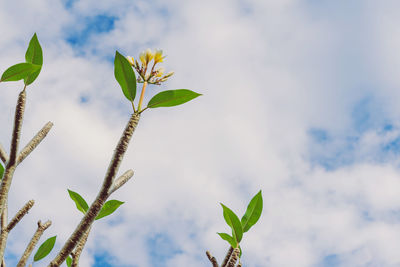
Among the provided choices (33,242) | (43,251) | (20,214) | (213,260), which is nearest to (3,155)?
(20,214)

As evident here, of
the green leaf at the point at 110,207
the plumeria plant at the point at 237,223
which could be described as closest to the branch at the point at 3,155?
the green leaf at the point at 110,207

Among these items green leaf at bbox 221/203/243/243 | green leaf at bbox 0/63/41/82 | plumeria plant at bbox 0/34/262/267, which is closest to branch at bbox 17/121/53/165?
plumeria plant at bbox 0/34/262/267

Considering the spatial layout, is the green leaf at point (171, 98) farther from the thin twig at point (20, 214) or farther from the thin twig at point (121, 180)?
the thin twig at point (20, 214)

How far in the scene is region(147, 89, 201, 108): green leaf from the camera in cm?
127

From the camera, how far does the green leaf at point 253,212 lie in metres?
1.42

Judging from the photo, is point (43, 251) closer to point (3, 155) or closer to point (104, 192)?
point (3, 155)

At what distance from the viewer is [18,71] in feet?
5.02

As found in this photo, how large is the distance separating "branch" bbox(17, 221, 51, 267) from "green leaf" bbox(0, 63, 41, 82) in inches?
23.5

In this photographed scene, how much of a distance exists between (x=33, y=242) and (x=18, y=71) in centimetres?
67

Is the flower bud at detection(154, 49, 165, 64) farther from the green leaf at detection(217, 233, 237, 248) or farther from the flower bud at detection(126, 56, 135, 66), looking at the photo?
the green leaf at detection(217, 233, 237, 248)

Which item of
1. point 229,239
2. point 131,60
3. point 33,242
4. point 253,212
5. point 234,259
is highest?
point 131,60

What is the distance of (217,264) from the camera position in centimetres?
134

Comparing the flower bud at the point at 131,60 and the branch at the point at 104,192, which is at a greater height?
the flower bud at the point at 131,60

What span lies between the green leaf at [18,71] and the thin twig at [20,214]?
48 cm
